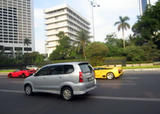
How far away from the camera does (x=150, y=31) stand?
44.3m

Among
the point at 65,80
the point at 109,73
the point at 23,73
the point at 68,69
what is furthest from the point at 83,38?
the point at 65,80

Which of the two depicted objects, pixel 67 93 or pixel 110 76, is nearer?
pixel 67 93

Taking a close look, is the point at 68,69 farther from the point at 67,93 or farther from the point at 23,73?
the point at 23,73

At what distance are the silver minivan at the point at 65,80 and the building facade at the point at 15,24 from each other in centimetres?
10315

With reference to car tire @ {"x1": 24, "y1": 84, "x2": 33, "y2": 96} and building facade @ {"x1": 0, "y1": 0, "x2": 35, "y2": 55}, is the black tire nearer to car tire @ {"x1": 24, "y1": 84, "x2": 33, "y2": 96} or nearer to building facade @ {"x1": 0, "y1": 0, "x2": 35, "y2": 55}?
car tire @ {"x1": 24, "y1": 84, "x2": 33, "y2": 96}

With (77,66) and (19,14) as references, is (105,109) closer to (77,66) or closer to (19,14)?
(77,66)

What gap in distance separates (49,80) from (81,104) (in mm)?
2086

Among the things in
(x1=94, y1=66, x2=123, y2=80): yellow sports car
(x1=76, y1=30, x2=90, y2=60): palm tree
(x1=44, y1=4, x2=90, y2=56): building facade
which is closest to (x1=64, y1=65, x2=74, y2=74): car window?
(x1=94, y1=66, x2=123, y2=80): yellow sports car

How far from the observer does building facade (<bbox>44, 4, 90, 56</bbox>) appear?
6962 centimetres

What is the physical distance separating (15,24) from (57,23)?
6169 centimetres

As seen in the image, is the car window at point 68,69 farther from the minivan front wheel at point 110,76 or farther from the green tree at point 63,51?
the green tree at point 63,51

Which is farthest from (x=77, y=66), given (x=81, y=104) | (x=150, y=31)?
(x=150, y=31)

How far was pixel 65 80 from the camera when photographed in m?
5.88

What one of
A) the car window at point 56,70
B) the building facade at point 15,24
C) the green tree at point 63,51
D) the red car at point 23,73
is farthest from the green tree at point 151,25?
the building facade at point 15,24
